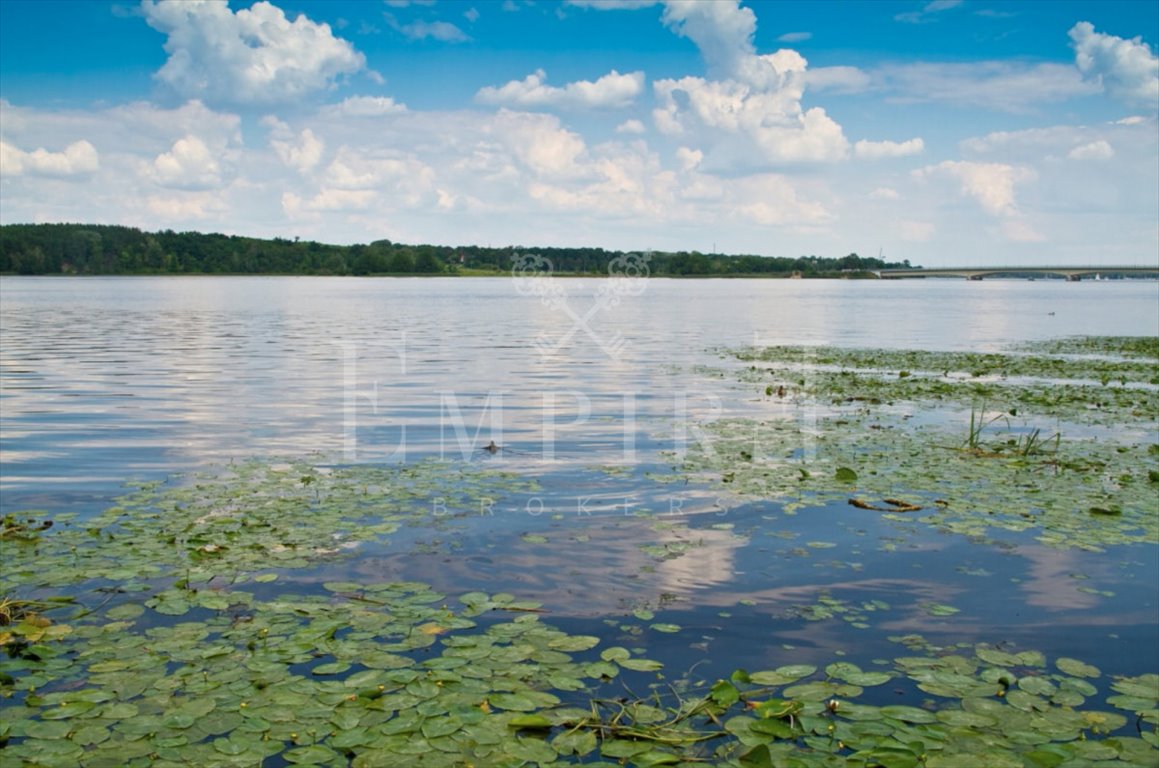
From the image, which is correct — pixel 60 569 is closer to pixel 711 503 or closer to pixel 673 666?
pixel 673 666

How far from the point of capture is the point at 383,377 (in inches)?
1054

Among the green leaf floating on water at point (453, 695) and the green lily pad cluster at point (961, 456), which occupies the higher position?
the green lily pad cluster at point (961, 456)

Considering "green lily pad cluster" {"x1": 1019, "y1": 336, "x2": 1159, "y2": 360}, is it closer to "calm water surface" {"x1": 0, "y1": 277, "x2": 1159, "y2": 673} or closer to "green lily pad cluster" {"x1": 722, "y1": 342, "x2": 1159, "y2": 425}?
"green lily pad cluster" {"x1": 722, "y1": 342, "x2": 1159, "y2": 425}

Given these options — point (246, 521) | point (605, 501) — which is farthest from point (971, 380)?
point (246, 521)

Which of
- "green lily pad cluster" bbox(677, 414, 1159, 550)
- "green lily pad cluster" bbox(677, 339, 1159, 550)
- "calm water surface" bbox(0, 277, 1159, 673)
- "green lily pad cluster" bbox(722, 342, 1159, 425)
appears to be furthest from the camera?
"green lily pad cluster" bbox(722, 342, 1159, 425)

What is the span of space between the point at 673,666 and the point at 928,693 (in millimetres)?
1726

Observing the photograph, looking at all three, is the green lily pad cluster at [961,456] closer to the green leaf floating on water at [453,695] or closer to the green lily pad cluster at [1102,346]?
the green leaf floating on water at [453,695]

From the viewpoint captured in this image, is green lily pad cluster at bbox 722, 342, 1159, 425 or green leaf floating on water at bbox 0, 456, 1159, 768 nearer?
green leaf floating on water at bbox 0, 456, 1159, 768

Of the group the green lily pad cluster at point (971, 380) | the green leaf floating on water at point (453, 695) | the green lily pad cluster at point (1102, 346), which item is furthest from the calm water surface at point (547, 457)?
the green lily pad cluster at point (1102, 346)

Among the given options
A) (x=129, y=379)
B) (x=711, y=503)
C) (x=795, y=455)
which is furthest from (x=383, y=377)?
(x=711, y=503)

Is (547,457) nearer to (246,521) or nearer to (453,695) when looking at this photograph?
(246,521)

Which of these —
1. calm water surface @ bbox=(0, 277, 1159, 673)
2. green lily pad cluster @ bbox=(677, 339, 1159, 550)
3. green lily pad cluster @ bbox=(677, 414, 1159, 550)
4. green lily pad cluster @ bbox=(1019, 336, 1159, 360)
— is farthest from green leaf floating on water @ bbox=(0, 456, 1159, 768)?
green lily pad cluster @ bbox=(1019, 336, 1159, 360)

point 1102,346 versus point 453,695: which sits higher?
point 1102,346

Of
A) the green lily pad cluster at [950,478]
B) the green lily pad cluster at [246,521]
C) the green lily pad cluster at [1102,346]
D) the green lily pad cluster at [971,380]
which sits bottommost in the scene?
the green lily pad cluster at [246,521]
